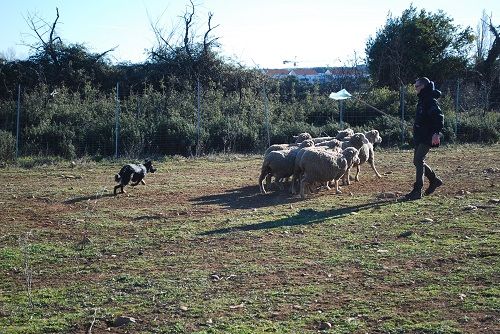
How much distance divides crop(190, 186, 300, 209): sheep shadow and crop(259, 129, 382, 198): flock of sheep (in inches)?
11.4

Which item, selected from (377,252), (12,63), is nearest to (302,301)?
(377,252)

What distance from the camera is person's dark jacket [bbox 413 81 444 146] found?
1212cm

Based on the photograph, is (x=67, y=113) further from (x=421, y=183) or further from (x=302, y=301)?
(x=302, y=301)

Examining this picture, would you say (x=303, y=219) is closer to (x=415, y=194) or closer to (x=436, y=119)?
(x=415, y=194)

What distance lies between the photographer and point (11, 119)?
24.3 meters

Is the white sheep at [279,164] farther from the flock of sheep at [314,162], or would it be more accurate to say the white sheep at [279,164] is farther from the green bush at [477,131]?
the green bush at [477,131]

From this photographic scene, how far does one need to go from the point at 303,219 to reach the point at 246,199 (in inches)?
114

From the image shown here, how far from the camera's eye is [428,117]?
39.9 feet

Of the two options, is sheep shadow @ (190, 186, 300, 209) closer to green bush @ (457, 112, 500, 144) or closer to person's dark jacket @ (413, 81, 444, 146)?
person's dark jacket @ (413, 81, 444, 146)

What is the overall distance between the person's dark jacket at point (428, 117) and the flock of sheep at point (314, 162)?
1.77m

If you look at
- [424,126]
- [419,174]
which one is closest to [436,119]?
[424,126]

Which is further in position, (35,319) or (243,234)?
(243,234)

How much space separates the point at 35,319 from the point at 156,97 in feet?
68.2

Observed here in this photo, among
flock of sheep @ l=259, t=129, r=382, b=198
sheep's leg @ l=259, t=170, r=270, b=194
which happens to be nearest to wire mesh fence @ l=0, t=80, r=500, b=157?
flock of sheep @ l=259, t=129, r=382, b=198
